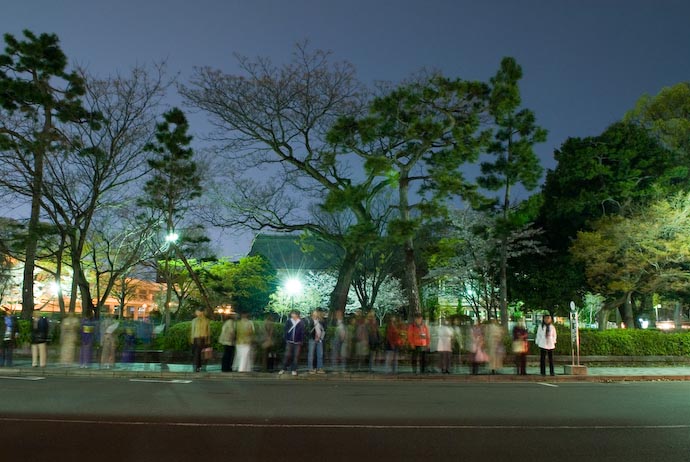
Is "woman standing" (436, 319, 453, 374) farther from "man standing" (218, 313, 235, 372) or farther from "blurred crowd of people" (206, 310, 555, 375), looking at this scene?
"man standing" (218, 313, 235, 372)

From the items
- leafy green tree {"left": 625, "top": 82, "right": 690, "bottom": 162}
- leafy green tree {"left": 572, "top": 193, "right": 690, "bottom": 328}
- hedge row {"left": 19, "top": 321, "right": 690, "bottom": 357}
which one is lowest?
hedge row {"left": 19, "top": 321, "right": 690, "bottom": 357}

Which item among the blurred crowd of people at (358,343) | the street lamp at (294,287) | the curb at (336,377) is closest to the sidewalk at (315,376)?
the curb at (336,377)

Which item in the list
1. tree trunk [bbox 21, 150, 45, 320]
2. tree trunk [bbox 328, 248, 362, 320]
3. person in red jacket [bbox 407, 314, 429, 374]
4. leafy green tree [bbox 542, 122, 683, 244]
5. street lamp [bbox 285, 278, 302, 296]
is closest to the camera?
person in red jacket [bbox 407, 314, 429, 374]

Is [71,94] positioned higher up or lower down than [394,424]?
higher up

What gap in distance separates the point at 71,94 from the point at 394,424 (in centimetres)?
1962

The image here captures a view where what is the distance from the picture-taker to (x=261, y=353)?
1802 centimetres

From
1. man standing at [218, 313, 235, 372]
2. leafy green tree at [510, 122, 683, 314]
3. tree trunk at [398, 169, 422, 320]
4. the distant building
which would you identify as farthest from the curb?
the distant building

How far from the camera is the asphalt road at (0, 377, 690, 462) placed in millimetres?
6348

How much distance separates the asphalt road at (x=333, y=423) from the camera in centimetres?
635

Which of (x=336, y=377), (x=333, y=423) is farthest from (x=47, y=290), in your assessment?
(x=333, y=423)

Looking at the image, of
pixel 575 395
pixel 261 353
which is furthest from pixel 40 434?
pixel 261 353

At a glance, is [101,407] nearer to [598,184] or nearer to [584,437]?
[584,437]

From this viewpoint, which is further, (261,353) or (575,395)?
(261,353)

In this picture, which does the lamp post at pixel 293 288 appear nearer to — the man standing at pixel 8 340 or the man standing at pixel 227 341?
the man standing at pixel 8 340
